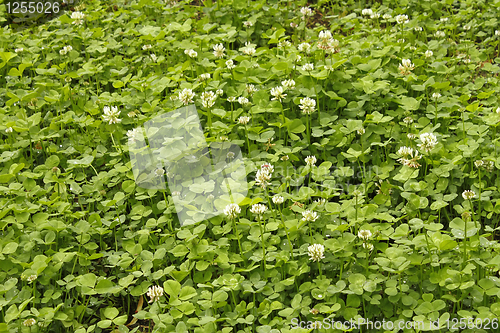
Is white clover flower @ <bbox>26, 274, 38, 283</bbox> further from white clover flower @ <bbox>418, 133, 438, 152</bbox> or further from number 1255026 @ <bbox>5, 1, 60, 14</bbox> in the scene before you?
number 1255026 @ <bbox>5, 1, 60, 14</bbox>

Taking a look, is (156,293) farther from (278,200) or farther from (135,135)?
(135,135)

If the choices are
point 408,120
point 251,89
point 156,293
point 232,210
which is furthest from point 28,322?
point 408,120

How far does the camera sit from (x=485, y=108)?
11.2 ft

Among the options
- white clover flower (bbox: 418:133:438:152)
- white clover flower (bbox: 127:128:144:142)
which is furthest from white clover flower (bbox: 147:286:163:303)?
white clover flower (bbox: 418:133:438:152)

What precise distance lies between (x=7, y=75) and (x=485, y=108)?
4.13m

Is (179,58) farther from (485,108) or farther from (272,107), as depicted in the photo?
(485,108)

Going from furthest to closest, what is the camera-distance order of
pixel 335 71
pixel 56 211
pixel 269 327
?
pixel 335 71 < pixel 56 211 < pixel 269 327

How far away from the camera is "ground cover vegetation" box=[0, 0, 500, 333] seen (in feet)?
7.72

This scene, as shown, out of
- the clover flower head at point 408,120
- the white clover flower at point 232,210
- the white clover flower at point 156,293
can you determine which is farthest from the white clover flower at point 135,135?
the clover flower head at point 408,120

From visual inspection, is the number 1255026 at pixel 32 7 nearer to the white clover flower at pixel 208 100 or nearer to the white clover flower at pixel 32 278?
the white clover flower at pixel 208 100

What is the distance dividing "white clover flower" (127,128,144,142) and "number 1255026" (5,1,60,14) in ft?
11.7

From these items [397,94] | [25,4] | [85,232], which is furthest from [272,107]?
[25,4]

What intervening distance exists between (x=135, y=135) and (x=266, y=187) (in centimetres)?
101

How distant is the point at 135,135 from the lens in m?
3.25
